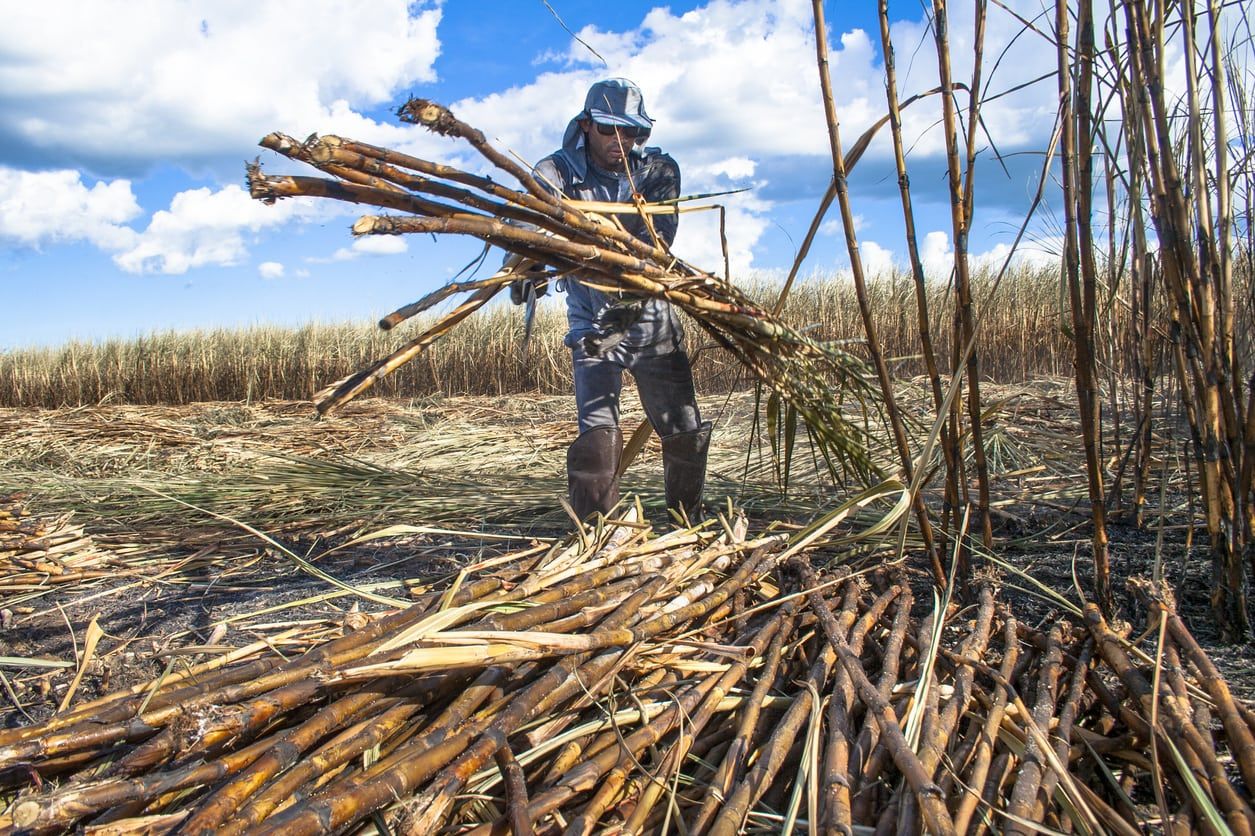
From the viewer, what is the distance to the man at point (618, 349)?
9.89ft

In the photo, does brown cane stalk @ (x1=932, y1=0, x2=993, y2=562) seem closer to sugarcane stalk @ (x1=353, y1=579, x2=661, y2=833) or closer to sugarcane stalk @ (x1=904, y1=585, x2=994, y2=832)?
sugarcane stalk @ (x1=904, y1=585, x2=994, y2=832)

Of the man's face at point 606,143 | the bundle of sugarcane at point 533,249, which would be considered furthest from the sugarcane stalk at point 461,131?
the man's face at point 606,143

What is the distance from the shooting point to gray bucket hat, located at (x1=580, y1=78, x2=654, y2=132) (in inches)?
117

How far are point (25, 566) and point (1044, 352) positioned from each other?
11104 mm

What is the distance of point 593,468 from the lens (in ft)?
10.1

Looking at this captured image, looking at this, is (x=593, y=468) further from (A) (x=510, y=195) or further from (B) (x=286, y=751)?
(B) (x=286, y=751)

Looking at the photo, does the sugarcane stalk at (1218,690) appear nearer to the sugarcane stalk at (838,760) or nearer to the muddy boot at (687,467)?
the sugarcane stalk at (838,760)

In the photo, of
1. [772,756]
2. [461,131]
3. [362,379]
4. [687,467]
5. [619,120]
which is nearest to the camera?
[772,756]

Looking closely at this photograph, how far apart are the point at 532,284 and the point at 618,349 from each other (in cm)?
92

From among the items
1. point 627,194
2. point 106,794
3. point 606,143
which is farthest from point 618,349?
point 106,794

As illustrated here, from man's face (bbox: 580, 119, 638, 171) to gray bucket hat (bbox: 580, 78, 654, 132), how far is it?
34mm

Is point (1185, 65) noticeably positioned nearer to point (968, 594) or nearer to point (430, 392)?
point (968, 594)

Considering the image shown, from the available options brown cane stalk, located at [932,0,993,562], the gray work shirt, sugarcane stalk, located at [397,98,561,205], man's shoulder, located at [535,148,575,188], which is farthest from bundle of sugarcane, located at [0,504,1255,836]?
man's shoulder, located at [535,148,575,188]

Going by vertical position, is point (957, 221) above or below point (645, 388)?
above
